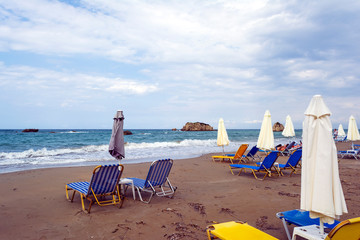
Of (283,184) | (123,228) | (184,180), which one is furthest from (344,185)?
(123,228)

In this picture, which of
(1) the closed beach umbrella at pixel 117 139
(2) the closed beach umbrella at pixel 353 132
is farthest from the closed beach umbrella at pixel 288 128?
(1) the closed beach umbrella at pixel 117 139

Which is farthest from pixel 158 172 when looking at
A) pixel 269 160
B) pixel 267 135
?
pixel 267 135

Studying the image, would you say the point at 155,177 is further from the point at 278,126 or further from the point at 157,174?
the point at 278,126

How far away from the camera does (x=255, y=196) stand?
612 cm

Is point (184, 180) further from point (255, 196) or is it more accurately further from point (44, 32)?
point (44, 32)

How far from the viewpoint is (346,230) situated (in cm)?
253

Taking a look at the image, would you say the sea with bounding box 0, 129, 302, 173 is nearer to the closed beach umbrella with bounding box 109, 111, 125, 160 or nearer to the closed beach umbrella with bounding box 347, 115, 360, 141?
the closed beach umbrella with bounding box 109, 111, 125, 160

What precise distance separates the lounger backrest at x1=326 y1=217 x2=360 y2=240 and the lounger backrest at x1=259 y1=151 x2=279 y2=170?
18.2ft

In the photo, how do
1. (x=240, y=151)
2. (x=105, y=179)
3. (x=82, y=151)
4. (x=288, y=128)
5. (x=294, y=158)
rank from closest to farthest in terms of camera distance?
(x=105, y=179)
(x=294, y=158)
(x=240, y=151)
(x=288, y=128)
(x=82, y=151)

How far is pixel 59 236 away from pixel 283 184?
6045 mm

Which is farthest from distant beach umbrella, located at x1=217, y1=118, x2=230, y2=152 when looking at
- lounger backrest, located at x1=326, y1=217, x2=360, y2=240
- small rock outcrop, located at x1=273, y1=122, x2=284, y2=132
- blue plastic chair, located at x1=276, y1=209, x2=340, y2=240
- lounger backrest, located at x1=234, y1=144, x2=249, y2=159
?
small rock outcrop, located at x1=273, y1=122, x2=284, y2=132

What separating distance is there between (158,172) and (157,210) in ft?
3.01

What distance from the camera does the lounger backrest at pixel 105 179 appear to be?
4950mm

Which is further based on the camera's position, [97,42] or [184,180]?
[97,42]
